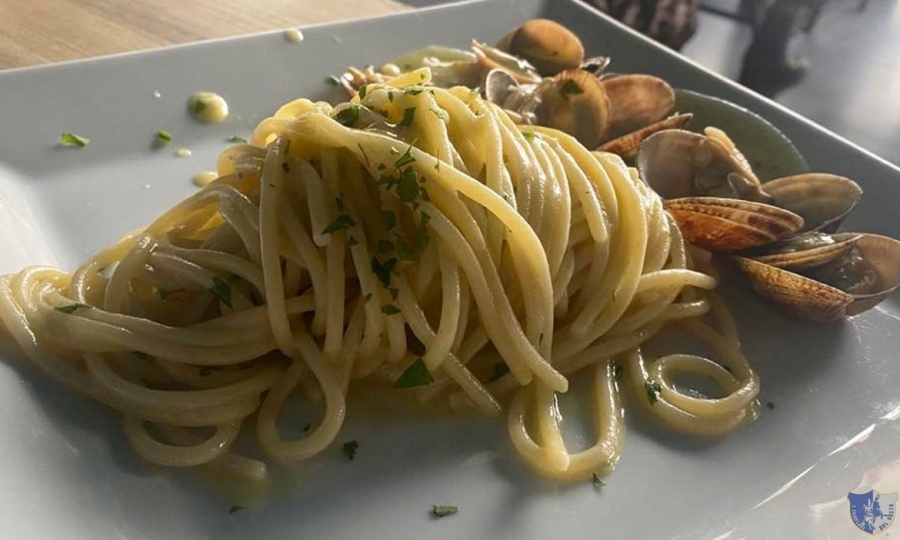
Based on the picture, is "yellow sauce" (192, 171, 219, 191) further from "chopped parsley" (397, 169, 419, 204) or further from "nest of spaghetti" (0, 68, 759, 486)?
"chopped parsley" (397, 169, 419, 204)

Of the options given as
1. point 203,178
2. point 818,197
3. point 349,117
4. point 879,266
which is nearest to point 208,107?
point 203,178

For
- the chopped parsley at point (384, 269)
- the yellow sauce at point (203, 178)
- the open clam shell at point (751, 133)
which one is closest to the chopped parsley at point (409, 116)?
the chopped parsley at point (384, 269)

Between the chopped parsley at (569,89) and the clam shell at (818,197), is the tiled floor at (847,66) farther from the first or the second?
the chopped parsley at (569,89)

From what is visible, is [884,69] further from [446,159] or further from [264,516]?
[264,516]

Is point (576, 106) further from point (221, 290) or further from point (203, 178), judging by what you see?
point (221, 290)

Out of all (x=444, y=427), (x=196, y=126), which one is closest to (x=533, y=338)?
(x=444, y=427)
